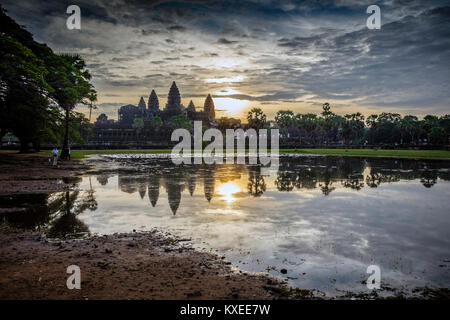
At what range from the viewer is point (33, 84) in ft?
72.3

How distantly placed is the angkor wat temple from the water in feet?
185

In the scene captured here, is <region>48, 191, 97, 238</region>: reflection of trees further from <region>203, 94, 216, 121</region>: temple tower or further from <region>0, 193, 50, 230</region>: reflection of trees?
<region>203, 94, 216, 121</region>: temple tower

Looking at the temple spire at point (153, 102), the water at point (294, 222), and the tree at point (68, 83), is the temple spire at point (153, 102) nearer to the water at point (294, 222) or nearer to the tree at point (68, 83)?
the tree at point (68, 83)

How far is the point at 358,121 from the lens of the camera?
113438 mm

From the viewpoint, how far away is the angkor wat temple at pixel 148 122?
297ft

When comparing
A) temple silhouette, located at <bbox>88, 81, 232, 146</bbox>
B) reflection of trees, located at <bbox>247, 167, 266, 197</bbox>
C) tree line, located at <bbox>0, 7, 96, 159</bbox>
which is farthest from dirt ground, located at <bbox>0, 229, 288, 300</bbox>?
temple silhouette, located at <bbox>88, 81, 232, 146</bbox>

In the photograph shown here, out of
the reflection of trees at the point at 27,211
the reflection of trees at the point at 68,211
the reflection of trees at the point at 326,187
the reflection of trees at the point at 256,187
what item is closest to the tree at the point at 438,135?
the reflection of trees at the point at 326,187

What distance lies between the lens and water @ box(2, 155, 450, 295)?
5852 mm

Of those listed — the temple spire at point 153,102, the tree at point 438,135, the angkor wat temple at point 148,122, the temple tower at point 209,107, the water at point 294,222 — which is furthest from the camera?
the temple tower at point 209,107

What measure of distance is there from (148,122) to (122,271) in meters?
126

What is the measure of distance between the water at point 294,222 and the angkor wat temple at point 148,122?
5644cm

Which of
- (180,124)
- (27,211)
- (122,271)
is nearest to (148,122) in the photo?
(180,124)
